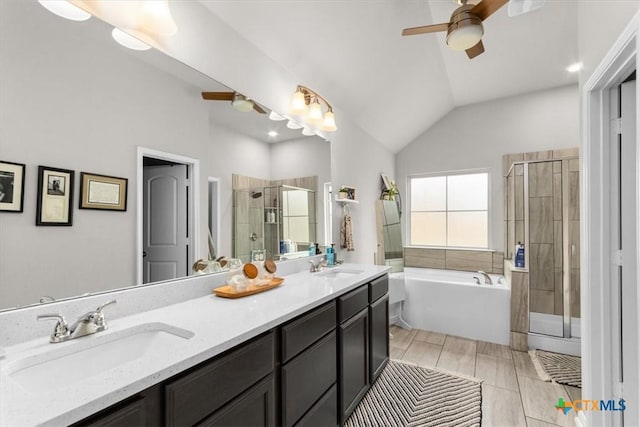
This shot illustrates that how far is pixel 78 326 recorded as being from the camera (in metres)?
1.02

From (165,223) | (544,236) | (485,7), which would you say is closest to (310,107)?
(485,7)

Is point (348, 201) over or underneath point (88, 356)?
over

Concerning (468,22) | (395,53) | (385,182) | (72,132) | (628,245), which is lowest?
(628,245)

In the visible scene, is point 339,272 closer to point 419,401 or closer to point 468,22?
point 419,401

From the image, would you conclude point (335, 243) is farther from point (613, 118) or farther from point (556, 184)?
point (556, 184)

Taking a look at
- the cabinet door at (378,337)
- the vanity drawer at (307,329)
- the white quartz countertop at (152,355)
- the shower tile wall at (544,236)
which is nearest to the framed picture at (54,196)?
the white quartz countertop at (152,355)

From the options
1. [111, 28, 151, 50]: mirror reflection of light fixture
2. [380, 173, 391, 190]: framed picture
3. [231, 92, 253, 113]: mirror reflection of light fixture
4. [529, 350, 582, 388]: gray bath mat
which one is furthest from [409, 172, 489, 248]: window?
[111, 28, 151, 50]: mirror reflection of light fixture

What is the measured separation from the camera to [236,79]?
75.8 inches

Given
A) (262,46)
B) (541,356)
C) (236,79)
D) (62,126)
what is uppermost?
(262,46)

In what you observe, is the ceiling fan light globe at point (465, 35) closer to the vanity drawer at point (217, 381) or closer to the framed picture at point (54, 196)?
the vanity drawer at point (217, 381)

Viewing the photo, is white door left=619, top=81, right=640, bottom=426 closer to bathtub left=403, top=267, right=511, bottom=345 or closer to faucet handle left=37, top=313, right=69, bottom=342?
bathtub left=403, top=267, right=511, bottom=345

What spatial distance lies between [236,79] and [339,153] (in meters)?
1.43

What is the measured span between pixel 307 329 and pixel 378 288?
1070 millimetres

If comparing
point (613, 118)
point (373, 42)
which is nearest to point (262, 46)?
point (373, 42)
